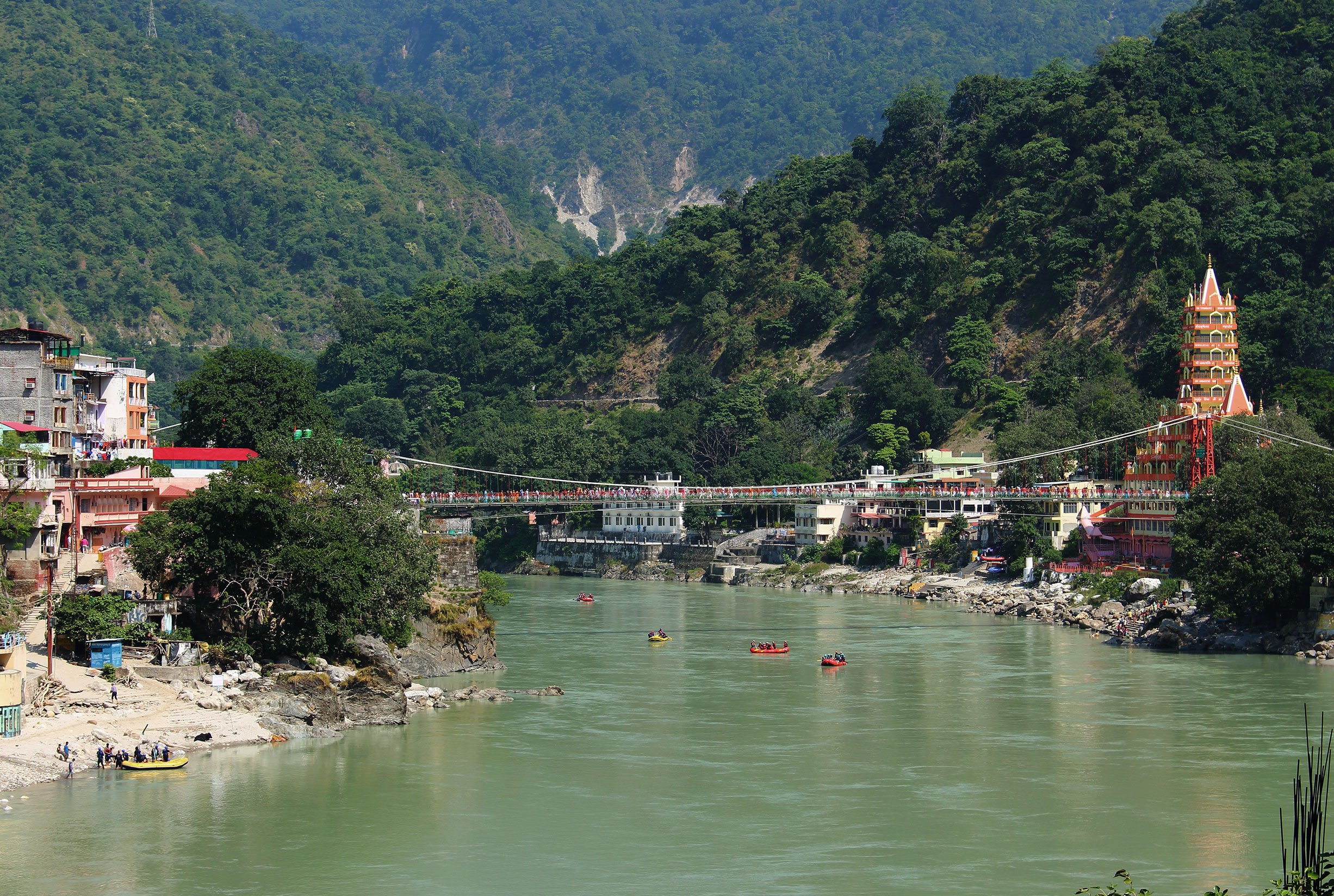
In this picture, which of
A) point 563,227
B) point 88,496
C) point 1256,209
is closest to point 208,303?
point 563,227

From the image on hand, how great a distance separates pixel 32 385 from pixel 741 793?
55.0ft

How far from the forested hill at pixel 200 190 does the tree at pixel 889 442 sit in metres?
51.7

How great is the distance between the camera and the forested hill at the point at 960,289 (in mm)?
61531

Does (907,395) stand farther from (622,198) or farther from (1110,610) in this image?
(622,198)

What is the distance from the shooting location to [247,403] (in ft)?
136

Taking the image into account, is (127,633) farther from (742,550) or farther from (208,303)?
(208,303)

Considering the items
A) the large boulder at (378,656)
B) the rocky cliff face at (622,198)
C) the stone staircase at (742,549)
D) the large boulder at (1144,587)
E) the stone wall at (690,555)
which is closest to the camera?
the large boulder at (378,656)

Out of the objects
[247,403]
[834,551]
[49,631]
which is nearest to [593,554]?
[834,551]

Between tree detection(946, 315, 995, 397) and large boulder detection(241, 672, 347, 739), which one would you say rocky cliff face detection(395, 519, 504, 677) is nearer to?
large boulder detection(241, 672, 347, 739)

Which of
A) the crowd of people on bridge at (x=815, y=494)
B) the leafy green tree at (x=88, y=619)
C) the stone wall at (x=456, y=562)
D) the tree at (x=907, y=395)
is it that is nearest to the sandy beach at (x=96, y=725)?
the leafy green tree at (x=88, y=619)

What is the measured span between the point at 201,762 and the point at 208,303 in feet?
289

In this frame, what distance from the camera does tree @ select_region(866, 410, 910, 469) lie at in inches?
2512

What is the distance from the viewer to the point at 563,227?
507ft

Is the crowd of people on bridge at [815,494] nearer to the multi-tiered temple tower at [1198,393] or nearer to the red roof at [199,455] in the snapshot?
the multi-tiered temple tower at [1198,393]
